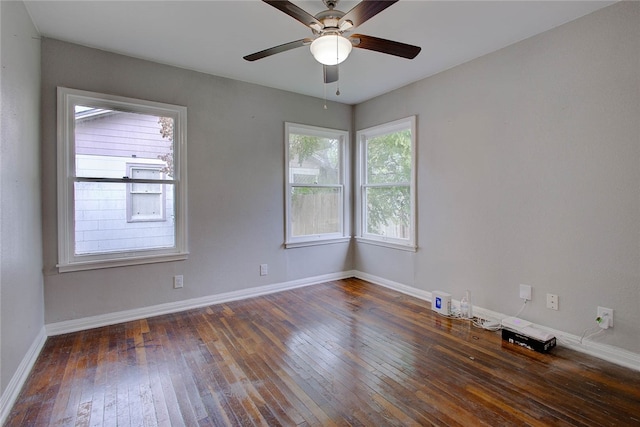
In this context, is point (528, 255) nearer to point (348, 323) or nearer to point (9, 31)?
point (348, 323)

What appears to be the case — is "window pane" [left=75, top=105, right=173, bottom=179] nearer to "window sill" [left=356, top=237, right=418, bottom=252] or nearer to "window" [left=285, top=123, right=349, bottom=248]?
"window" [left=285, top=123, right=349, bottom=248]

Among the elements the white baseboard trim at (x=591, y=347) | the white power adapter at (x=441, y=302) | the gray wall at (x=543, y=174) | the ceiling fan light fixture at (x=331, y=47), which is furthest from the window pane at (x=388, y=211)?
the ceiling fan light fixture at (x=331, y=47)

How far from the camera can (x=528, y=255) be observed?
270cm

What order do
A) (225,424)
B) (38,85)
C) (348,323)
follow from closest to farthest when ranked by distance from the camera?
(225,424), (38,85), (348,323)

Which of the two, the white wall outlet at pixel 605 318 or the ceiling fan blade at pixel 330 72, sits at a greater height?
the ceiling fan blade at pixel 330 72

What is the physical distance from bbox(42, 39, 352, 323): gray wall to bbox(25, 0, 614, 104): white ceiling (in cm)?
23

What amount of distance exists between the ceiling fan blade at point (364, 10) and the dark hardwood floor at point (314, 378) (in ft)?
7.31

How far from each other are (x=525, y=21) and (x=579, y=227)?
1.65 meters

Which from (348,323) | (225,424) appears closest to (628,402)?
(348,323)

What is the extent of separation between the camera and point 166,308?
10.6 ft

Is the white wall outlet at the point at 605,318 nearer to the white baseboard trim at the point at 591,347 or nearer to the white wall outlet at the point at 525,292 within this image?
the white baseboard trim at the point at 591,347

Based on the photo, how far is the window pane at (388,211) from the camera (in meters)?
3.94

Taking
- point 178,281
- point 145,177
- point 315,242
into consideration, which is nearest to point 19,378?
point 178,281

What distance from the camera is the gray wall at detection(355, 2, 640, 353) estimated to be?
2.19 m
